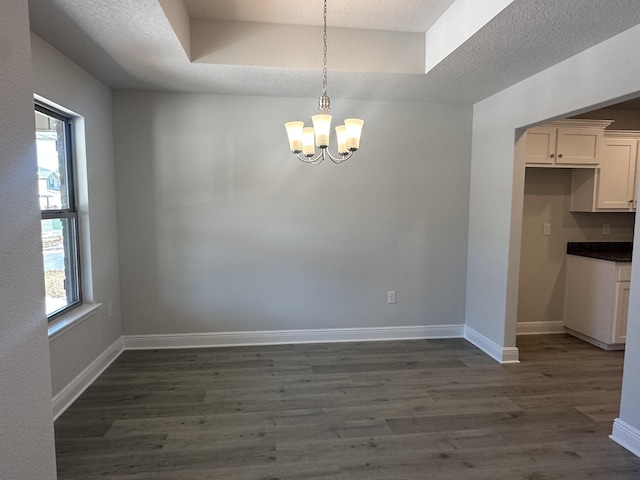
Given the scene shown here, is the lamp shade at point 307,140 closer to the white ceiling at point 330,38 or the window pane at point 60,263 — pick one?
the white ceiling at point 330,38

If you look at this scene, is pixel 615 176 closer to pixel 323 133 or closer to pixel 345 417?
pixel 323 133

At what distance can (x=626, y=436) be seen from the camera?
2189 mm

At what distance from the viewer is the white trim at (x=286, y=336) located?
3.60m

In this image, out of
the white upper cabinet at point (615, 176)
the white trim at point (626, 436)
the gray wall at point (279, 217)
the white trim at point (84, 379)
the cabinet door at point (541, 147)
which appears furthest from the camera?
the white upper cabinet at point (615, 176)

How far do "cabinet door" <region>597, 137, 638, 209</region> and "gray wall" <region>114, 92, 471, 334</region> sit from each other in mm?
1391

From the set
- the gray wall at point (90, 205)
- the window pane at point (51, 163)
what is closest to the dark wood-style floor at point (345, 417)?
the gray wall at point (90, 205)

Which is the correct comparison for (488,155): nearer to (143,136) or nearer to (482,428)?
(482,428)

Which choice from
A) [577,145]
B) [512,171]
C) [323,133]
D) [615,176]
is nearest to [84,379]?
[323,133]

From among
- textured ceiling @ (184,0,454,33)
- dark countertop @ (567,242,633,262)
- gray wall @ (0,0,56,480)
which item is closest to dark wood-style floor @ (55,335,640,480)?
dark countertop @ (567,242,633,262)

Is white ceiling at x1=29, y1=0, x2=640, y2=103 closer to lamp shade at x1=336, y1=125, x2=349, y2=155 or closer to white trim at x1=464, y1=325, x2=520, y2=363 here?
lamp shade at x1=336, y1=125, x2=349, y2=155

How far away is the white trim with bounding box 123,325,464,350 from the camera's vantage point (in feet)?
11.8

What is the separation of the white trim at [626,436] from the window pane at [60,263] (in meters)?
3.81

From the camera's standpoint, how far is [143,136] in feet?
11.2

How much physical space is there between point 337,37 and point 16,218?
258cm
